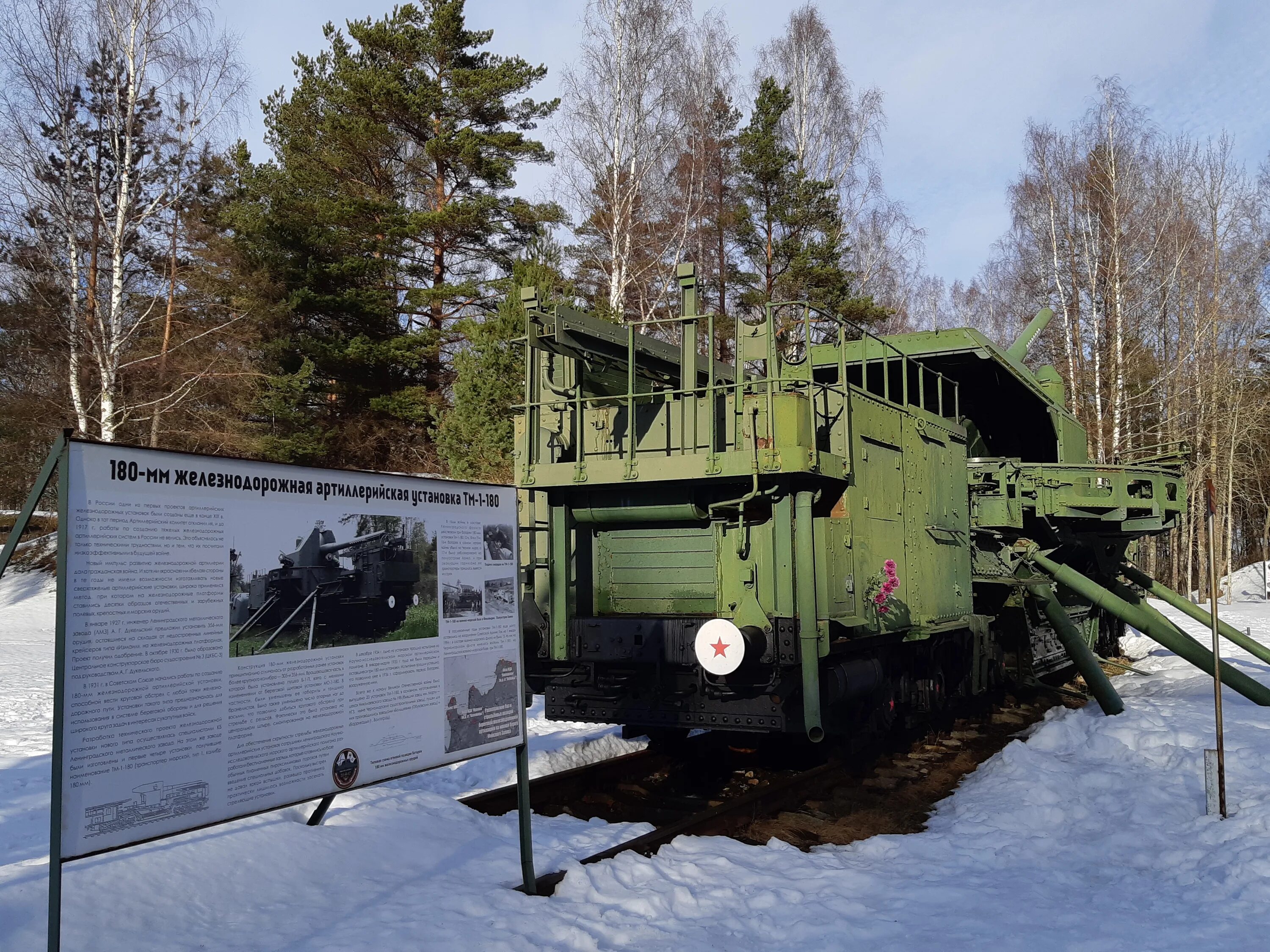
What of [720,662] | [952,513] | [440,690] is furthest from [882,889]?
[952,513]

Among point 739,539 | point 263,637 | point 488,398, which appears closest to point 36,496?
point 263,637

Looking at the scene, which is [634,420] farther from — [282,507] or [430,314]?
[430,314]

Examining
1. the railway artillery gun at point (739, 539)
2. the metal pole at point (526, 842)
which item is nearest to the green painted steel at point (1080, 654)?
the railway artillery gun at point (739, 539)

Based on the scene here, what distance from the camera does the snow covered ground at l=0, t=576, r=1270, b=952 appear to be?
13.7 ft

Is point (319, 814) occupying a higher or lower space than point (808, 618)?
lower

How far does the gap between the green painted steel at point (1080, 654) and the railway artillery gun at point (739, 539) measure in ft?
0.09

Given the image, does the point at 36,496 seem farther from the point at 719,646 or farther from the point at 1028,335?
the point at 1028,335

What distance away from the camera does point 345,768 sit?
4125 mm

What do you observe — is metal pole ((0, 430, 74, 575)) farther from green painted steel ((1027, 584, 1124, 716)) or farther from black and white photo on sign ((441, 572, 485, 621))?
green painted steel ((1027, 584, 1124, 716))

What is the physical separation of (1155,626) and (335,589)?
9137mm

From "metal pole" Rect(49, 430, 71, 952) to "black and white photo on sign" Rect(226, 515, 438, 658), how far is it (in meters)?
0.61

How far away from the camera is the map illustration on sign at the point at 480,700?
468 centimetres

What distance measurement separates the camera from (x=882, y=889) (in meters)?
5.08

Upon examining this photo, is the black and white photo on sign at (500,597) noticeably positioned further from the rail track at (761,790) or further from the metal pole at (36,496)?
the metal pole at (36,496)
